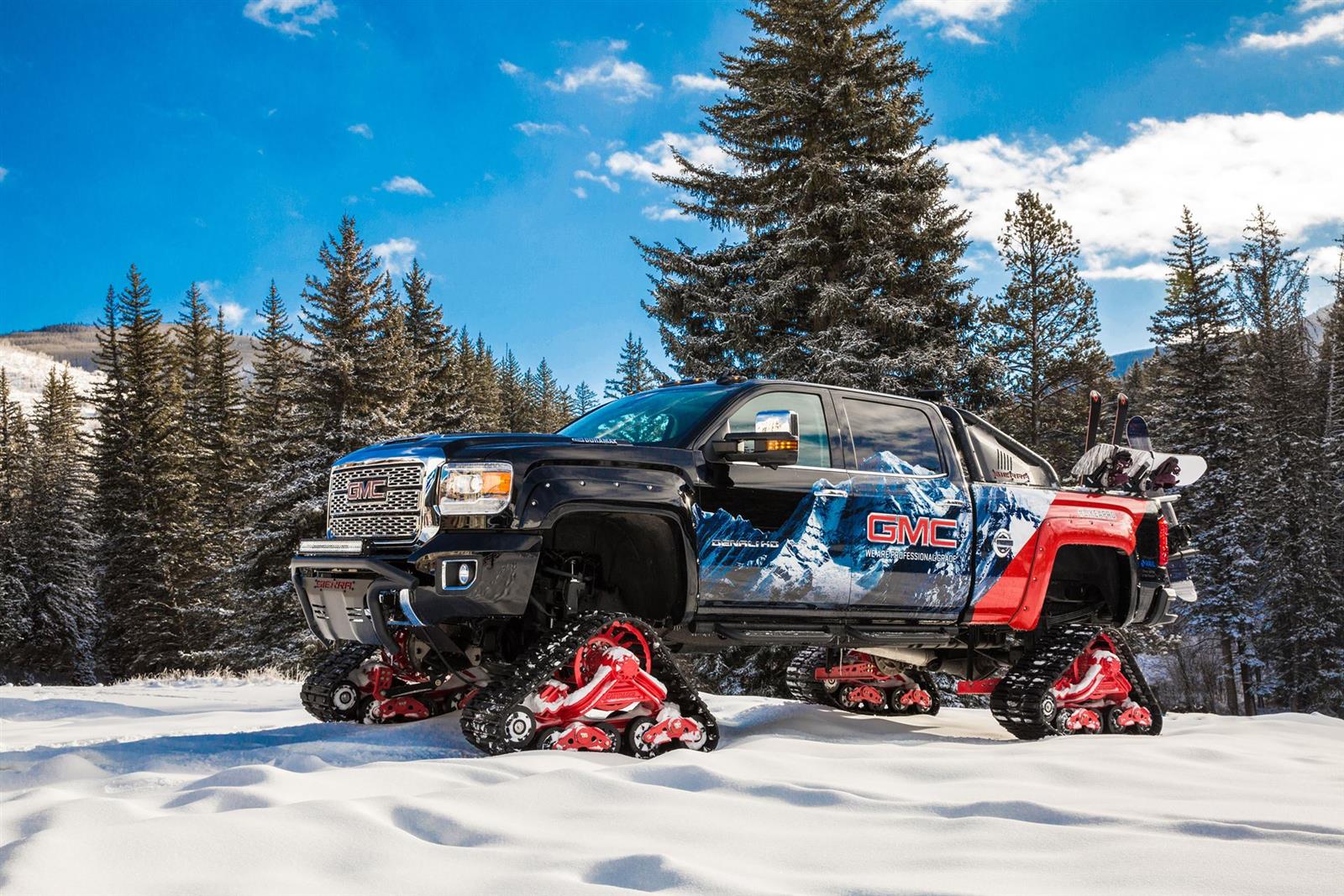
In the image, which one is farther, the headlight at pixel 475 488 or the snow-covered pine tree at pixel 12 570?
the snow-covered pine tree at pixel 12 570

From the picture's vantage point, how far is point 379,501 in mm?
5117

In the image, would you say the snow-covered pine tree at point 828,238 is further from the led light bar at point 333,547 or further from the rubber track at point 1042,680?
the led light bar at point 333,547

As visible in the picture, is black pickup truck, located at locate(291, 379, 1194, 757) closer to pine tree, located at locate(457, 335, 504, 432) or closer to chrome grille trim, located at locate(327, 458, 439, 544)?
chrome grille trim, located at locate(327, 458, 439, 544)

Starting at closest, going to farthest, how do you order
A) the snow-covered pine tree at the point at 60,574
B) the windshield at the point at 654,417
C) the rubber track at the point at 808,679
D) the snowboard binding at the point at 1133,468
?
the windshield at the point at 654,417
the snowboard binding at the point at 1133,468
the rubber track at the point at 808,679
the snow-covered pine tree at the point at 60,574

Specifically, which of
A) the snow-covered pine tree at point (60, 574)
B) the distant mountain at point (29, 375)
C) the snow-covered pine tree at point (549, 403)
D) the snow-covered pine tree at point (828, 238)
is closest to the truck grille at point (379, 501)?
the snow-covered pine tree at point (828, 238)

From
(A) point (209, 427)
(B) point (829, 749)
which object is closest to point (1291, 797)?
(B) point (829, 749)

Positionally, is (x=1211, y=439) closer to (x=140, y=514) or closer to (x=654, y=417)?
(x=654, y=417)

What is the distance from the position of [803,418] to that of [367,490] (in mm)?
2520

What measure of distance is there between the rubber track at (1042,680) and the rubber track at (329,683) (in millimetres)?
3988

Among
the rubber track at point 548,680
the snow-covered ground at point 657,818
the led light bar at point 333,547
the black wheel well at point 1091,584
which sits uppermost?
the led light bar at point 333,547

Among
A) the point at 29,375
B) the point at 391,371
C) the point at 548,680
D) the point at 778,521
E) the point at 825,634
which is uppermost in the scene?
the point at 29,375

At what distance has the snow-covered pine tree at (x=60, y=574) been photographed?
4659 cm

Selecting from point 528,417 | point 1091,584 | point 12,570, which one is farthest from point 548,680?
point 528,417

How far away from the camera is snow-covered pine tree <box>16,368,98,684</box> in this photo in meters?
46.6
